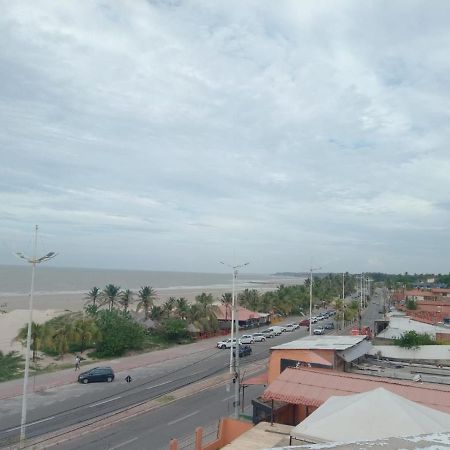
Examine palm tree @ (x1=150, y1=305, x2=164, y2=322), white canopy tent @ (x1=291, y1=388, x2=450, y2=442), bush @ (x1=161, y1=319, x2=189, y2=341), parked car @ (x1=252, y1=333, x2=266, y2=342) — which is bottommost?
A: parked car @ (x1=252, y1=333, x2=266, y2=342)

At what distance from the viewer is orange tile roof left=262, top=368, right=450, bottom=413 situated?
1653 centimetres

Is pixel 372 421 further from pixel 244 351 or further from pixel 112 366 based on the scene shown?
pixel 244 351

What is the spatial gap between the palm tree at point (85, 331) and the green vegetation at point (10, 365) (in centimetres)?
508

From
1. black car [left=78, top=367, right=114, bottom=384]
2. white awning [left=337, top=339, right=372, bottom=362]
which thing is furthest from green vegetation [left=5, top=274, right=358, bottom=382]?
white awning [left=337, top=339, right=372, bottom=362]

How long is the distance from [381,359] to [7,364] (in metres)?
28.9

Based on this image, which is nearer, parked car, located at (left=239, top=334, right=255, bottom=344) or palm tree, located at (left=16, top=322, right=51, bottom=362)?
palm tree, located at (left=16, top=322, right=51, bottom=362)

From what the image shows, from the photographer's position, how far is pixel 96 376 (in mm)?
32594

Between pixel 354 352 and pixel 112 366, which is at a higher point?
pixel 354 352

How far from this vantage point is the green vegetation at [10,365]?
3478cm

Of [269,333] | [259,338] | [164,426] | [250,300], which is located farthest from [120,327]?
[250,300]

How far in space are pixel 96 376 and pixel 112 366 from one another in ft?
21.0

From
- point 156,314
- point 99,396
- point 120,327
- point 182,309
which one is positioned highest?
point 182,309

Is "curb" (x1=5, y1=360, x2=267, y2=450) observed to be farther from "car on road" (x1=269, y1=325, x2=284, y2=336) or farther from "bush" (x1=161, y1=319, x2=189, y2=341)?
"car on road" (x1=269, y1=325, x2=284, y2=336)

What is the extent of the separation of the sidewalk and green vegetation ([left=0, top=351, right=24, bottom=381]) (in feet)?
4.11
